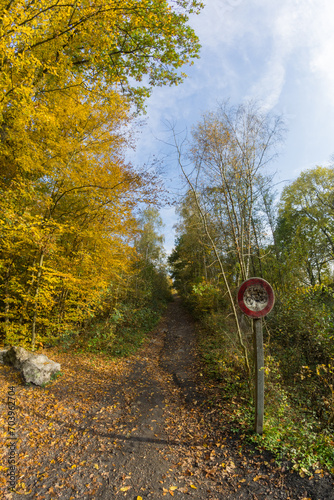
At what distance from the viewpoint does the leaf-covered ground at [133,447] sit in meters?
3.05

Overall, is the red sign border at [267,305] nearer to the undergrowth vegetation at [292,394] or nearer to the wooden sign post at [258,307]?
the wooden sign post at [258,307]

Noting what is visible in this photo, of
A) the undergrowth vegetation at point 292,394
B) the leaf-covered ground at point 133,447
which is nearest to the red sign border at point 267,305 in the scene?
the undergrowth vegetation at point 292,394

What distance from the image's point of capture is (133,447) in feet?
13.0

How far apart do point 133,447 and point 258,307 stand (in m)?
3.33

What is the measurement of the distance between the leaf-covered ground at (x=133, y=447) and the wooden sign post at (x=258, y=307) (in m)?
→ 0.73

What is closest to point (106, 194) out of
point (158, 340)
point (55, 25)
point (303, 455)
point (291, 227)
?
point (55, 25)

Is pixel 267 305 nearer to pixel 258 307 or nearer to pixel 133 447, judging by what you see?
pixel 258 307

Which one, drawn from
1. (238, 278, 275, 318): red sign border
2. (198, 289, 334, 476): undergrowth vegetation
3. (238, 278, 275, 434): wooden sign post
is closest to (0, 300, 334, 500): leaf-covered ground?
(198, 289, 334, 476): undergrowth vegetation

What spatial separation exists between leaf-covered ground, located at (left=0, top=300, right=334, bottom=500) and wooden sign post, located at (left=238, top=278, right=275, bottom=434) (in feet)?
2.41

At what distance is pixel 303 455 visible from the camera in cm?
347

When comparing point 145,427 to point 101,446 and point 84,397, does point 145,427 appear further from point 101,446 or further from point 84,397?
point 84,397

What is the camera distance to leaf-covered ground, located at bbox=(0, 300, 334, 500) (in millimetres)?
3051

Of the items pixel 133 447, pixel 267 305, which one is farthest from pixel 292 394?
pixel 133 447

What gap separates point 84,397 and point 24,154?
6.33m
